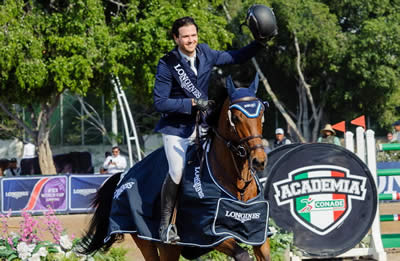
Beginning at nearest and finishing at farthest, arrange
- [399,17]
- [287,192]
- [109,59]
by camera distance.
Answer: [287,192], [109,59], [399,17]

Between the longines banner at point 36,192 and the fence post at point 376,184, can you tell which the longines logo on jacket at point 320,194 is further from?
the longines banner at point 36,192

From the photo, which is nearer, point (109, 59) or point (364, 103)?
point (109, 59)

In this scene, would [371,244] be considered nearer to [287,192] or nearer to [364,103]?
[287,192]

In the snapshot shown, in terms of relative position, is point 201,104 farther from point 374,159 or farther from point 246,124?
point 374,159

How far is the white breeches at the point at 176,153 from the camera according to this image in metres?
5.50

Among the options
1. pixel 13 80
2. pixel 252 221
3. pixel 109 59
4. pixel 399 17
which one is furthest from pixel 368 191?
pixel 399 17

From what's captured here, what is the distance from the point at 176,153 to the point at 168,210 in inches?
19.7

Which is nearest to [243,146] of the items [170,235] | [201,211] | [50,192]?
[201,211]

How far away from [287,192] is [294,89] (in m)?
23.6

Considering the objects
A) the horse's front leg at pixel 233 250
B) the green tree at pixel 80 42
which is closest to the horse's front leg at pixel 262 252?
the horse's front leg at pixel 233 250

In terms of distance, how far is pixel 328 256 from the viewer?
7902mm

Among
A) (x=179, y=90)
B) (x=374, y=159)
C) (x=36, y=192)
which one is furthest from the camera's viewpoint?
(x=36, y=192)

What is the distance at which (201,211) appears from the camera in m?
5.29

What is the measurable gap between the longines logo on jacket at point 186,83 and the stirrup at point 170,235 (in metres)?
1.16
